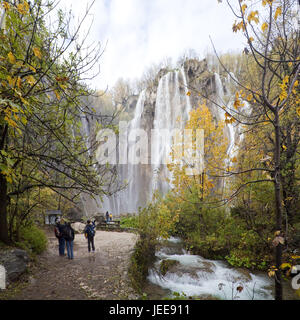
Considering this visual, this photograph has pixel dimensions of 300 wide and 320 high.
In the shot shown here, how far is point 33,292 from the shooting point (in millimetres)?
4723

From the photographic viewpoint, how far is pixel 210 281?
6.90 meters

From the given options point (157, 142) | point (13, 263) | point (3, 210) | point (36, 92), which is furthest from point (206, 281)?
point (157, 142)

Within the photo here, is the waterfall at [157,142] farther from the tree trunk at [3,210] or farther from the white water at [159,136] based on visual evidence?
the tree trunk at [3,210]

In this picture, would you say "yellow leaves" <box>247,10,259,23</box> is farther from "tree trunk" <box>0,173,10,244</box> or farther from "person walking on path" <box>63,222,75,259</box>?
"person walking on path" <box>63,222,75,259</box>

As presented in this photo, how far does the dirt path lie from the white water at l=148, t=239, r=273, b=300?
60.8 inches

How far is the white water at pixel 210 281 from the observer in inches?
245

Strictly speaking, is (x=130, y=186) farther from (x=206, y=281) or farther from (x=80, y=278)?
(x=80, y=278)

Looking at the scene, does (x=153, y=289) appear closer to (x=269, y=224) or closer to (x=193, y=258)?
(x=193, y=258)

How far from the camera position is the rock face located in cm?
488

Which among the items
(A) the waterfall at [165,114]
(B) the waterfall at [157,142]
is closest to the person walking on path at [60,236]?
(B) the waterfall at [157,142]

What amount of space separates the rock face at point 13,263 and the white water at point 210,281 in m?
3.88

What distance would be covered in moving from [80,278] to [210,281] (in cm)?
425

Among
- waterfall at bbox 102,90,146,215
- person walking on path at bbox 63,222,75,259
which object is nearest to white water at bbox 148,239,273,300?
person walking on path at bbox 63,222,75,259

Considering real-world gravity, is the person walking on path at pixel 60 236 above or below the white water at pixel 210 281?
above
